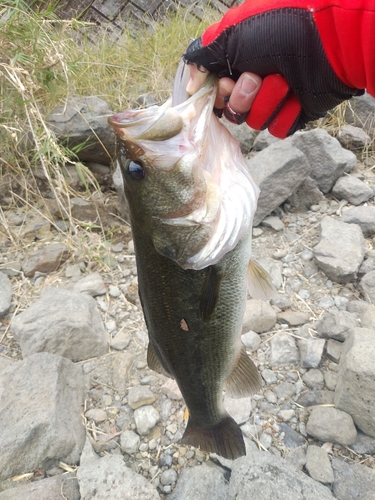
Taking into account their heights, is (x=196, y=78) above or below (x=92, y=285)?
above

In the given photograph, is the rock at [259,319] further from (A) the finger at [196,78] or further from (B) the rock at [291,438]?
(A) the finger at [196,78]

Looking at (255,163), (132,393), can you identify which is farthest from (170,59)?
(132,393)

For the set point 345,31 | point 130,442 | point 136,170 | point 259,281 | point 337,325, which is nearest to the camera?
point 345,31

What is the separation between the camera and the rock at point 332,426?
202cm

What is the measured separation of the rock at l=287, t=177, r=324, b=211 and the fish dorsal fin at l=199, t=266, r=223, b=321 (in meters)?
2.28

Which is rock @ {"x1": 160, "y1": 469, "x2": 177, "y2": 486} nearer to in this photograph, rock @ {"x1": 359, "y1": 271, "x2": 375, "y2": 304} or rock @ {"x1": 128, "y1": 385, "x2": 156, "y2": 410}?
rock @ {"x1": 128, "y1": 385, "x2": 156, "y2": 410}

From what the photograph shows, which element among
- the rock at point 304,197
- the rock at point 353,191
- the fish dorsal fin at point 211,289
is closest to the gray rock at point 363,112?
the rock at point 353,191

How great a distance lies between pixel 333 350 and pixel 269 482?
3.09 ft

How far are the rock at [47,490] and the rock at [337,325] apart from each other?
163cm

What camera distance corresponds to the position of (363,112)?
414 centimetres

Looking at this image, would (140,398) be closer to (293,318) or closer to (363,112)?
(293,318)

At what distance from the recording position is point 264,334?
102 inches

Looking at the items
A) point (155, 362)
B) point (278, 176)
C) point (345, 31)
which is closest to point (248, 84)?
point (345, 31)

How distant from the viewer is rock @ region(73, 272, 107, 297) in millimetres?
3033
